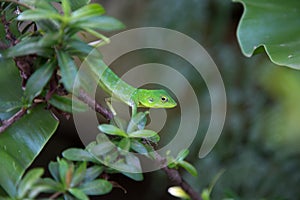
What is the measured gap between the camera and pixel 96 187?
570 millimetres

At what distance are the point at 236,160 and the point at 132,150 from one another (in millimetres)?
1803

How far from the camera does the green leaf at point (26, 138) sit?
688 millimetres

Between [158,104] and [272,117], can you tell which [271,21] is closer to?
[158,104]

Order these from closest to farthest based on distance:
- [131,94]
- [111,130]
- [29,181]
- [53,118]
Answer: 1. [29,181]
2. [111,130]
3. [53,118]
4. [131,94]

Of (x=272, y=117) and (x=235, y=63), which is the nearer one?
(x=272, y=117)

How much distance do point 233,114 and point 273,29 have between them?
1.41 meters

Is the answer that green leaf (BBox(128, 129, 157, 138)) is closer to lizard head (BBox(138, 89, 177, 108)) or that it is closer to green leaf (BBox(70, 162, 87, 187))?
green leaf (BBox(70, 162, 87, 187))

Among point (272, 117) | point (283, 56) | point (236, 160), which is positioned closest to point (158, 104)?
point (283, 56)

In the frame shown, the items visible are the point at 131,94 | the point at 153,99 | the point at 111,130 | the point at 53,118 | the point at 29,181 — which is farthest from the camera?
the point at 153,99

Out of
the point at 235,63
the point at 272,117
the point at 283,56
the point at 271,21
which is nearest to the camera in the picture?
the point at 283,56

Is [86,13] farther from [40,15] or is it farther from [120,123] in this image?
[120,123]

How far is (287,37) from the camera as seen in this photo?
105cm

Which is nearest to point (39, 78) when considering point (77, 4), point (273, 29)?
point (77, 4)

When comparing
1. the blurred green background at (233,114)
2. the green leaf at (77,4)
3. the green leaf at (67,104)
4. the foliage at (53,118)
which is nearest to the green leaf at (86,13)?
the foliage at (53,118)
